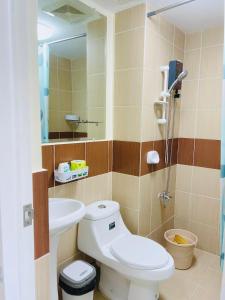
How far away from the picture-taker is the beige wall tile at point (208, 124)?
2.17 metres

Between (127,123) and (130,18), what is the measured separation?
0.81 meters

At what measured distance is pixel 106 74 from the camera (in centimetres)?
195

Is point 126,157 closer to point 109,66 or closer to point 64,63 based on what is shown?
point 109,66

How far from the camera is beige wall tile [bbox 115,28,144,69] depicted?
1.78 m

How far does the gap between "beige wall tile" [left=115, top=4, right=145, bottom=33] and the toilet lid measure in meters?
A: 1.64

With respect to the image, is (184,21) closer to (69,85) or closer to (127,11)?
(127,11)

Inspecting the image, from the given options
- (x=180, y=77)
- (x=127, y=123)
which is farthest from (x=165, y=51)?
(x=127, y=123)

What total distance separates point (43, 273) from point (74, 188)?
921 mm

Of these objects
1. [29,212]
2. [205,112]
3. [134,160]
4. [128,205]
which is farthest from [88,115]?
[29,212]

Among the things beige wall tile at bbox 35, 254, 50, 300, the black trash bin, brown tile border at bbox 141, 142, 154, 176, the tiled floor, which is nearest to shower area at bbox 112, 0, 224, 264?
brown tile border at bbox 141, 142, 154, 176

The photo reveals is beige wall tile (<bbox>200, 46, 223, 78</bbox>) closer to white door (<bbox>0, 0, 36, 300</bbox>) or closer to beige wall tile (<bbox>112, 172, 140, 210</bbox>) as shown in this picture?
beige wall tile (<bbox>112, 172, 140, 210</bbox>)

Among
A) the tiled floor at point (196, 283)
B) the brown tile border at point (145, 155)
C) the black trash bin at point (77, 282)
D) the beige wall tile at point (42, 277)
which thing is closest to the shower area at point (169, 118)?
the brown tile border at point (145, 155)

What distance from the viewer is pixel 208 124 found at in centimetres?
223

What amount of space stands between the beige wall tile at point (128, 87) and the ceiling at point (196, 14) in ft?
1.71
